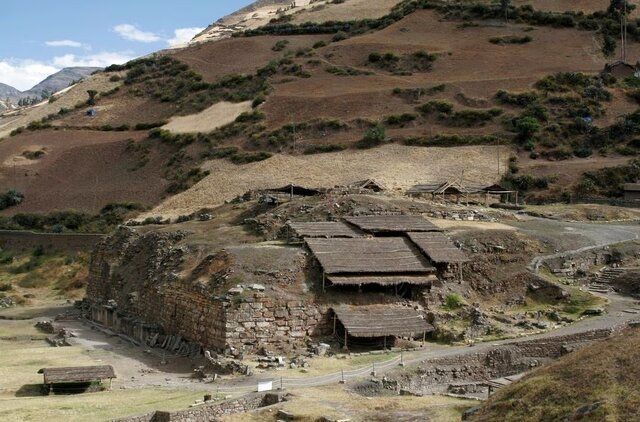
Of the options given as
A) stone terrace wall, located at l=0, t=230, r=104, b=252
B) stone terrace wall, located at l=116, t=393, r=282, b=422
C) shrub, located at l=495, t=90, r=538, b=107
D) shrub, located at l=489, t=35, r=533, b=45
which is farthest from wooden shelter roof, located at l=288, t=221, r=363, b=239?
shrub, located at l=489, t=35, r=533, b=45

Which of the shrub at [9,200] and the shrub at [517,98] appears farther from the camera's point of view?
the shrub at [517,98]

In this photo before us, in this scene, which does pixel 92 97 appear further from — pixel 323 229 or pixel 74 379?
pixel 74 379

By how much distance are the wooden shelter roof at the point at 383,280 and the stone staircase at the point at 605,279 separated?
7924 mm

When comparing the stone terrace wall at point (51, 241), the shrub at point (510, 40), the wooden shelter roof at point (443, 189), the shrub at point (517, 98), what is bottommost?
the stone terrace wall at point (51, 241)

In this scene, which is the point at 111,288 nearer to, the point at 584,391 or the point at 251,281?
the point at 251,281

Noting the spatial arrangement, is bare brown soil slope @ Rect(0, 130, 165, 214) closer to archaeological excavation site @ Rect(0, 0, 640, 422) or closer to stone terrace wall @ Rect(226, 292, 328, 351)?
archaeological excavation site @ Rect(0, 0, 640, 422)

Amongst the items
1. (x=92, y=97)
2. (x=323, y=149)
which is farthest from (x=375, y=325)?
(x=92, y=97)

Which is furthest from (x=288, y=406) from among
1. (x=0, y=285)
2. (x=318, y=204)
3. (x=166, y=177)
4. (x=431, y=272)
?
(x=166, y=177)

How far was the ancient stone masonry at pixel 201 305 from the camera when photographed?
3062 centimetres

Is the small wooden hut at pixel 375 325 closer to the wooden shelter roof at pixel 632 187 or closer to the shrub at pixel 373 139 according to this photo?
the wooden shelter roof at pixel 632 187

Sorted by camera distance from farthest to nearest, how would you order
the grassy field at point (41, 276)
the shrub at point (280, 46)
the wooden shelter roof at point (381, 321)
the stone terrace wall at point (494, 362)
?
the shrub at point (280, 46) → the grassy field at point (41, 276) → the wooden shelter roof at point (381, 321) → the stone terrace wall at point (494, 362)

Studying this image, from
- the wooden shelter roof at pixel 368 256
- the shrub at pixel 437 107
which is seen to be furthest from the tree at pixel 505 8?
the wooden shelter roof at pixel 368 256

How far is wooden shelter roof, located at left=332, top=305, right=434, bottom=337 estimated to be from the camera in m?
31.0

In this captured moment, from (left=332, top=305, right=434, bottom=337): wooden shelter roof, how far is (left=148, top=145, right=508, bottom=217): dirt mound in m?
34.5
